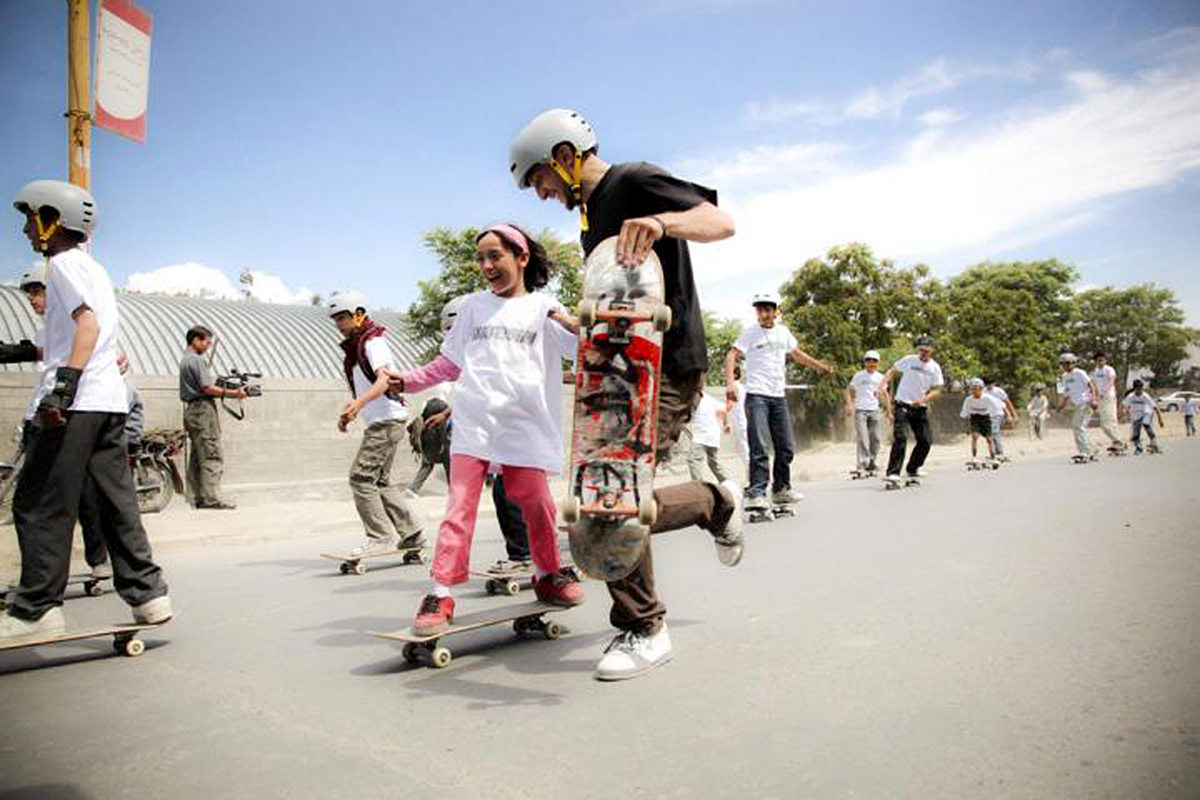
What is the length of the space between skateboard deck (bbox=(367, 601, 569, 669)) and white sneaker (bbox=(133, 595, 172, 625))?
45.5 inches

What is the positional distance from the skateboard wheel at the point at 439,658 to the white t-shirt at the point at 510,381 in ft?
2.91

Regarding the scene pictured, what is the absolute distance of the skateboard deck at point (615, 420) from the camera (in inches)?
119

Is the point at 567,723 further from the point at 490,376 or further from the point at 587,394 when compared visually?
the point at 490,376

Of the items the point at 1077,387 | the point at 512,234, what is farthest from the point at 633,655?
the point at 1077,387

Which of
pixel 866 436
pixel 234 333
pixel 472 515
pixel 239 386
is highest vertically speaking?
pixel 234 333

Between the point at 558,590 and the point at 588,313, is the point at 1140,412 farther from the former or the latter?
the point at 588,313

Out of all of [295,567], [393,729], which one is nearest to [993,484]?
[295,567]

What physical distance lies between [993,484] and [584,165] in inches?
379

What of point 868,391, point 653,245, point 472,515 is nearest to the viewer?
point 653,245

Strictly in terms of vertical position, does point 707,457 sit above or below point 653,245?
below

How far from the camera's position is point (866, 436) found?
15.0 meters

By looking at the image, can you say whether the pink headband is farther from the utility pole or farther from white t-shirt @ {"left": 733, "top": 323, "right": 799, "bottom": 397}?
the utility pole

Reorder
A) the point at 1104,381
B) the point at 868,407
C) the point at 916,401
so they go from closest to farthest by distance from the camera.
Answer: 1. the point at 916,401
2. the point at 868,407
3. the point at 1104,381

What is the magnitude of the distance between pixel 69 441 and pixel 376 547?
9.73 ft
